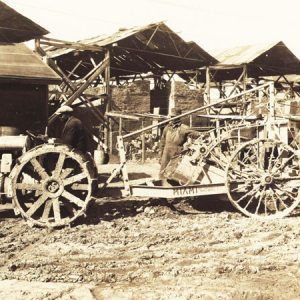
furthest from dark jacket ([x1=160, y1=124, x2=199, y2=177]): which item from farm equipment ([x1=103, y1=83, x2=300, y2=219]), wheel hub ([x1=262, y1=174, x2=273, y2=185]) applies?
wheel hub ([x1=262, y1=174, x2=273, y2=185])

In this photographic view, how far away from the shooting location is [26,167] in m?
7.50

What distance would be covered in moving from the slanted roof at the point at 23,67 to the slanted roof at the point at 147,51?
4232 millimetres

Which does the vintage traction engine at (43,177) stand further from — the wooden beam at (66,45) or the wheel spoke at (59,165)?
the wooden beam at (66,45)

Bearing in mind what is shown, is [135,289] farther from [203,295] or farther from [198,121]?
[198,121]

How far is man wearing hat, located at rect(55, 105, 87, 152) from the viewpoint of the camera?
803cm

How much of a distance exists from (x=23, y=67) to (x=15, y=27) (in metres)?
3.59

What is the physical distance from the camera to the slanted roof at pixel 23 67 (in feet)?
32.6

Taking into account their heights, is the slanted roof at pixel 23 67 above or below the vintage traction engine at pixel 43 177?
above

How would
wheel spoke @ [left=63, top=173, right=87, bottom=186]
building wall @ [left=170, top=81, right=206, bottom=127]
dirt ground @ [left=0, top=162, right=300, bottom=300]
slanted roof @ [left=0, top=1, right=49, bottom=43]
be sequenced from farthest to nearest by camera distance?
building wall @ [left=170, top=81, right=206, bottom=127]
slanted roof @ [left=0, top=1, right=49, bottom=43]
wheel spoke @ [left=63, top=173, right=87, bottom=186]
dirt ground @ [left=0, top=162, right=300, bottom=300]

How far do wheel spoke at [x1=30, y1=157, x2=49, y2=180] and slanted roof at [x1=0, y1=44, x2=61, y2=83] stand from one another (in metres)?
3.32

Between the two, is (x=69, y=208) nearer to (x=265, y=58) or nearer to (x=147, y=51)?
(x=147, y=51)

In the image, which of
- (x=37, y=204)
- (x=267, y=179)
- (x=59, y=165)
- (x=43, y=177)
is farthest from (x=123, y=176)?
(x=267, y=179)

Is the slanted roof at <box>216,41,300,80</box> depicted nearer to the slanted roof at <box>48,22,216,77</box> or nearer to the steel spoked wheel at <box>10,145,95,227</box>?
the slanted roof at <box>48,22,216,77</box>

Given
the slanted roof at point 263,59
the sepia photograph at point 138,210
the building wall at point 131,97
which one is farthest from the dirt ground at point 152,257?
the slanted roof at point 263,59
